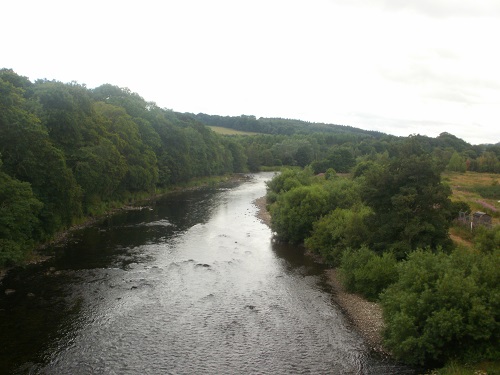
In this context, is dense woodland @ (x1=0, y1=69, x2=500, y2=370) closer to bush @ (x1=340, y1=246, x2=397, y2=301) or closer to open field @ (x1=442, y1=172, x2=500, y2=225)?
bush @ (x1=340, y1=246, x2=397, y2=301)

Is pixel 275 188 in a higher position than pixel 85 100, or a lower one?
lower

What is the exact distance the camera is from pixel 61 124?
45.3 metres

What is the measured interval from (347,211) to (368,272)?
36.9 feet

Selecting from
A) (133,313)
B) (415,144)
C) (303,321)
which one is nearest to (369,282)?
(303,321)

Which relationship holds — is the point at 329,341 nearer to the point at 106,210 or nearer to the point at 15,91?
the point at 15,91

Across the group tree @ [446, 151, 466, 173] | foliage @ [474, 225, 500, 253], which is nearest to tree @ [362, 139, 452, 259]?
foliage @ [474, 225, 500, 253]

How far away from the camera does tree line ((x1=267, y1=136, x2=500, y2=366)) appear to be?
18.8 m

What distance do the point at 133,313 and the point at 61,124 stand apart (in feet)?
94.2

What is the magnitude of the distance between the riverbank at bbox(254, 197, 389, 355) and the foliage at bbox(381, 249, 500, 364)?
1682mm

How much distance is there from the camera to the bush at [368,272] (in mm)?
27547

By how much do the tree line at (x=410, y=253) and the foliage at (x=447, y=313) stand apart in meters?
0.05

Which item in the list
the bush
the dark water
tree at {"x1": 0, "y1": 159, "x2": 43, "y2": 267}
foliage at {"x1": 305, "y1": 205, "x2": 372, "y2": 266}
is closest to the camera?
the dark water

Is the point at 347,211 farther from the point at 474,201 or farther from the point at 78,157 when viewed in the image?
the point at 78,157

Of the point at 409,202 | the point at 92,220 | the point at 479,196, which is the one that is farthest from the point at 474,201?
the point at 92,220
